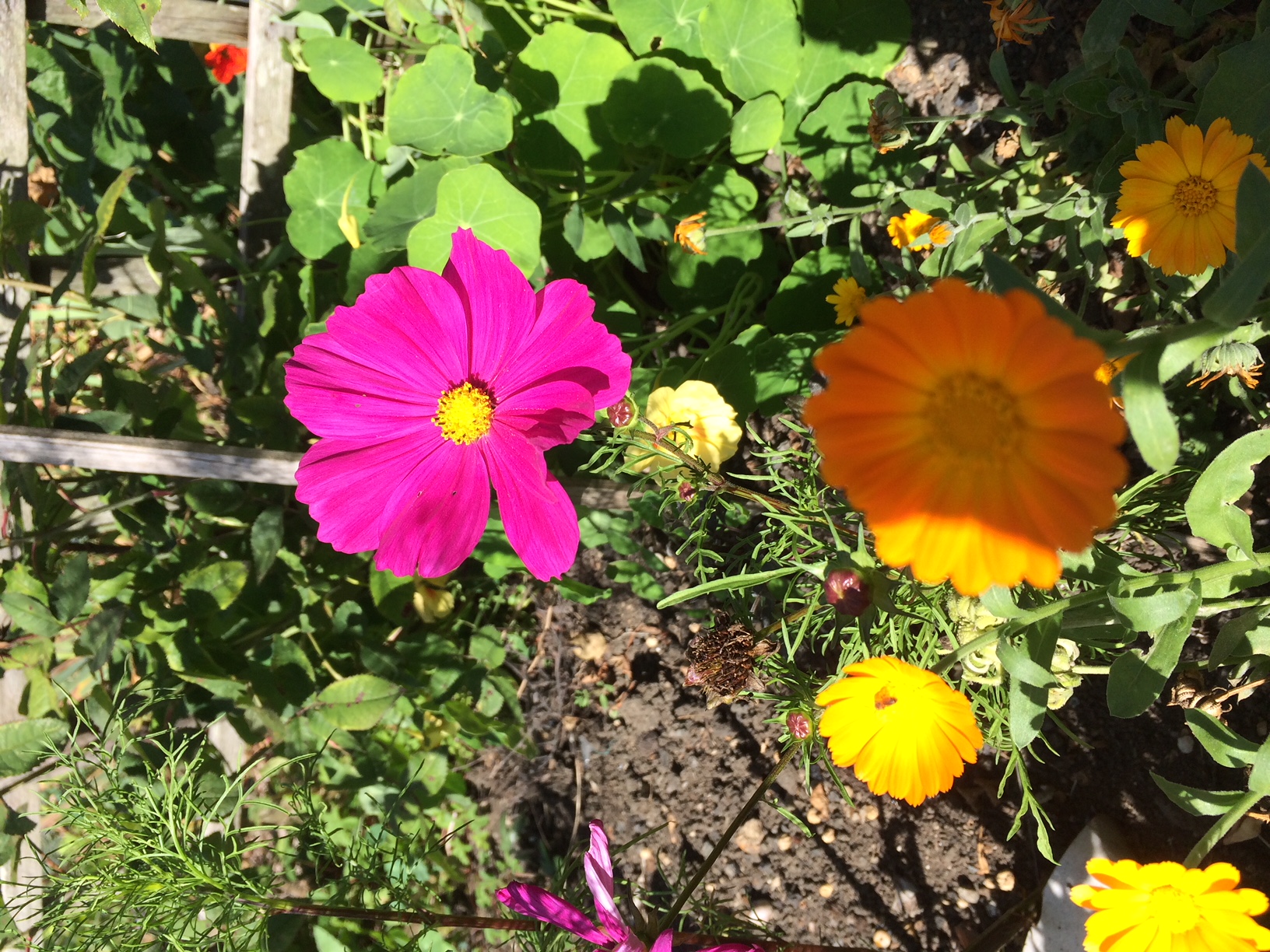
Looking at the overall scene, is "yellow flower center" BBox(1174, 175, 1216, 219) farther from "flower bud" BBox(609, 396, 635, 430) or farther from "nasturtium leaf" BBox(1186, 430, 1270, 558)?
"flower bud" BBox(609, 396, 635, 430)

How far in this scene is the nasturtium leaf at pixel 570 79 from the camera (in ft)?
5.70

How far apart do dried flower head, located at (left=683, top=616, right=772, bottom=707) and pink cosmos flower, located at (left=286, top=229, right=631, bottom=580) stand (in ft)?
0.72

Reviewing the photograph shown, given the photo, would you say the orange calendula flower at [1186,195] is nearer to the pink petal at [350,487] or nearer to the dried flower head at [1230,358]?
the dried flower head at [1230,358]

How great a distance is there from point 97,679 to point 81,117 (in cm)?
156

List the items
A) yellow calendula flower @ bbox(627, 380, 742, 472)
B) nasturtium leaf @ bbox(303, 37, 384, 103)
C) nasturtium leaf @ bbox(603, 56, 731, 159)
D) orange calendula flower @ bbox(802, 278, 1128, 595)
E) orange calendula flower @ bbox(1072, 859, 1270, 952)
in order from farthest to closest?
nasturtium leaf @ bbox(303, 37, 384, 103) < nasturtium leaf @ bbox(603, 56, 731, 159) < yellow calendula flower @ bbox(627, 380, 742, 472) < orange calendula flower @ bbox(1072, 859, 1270, 952) < orange calendula flower @ bbox(802, 278, 1128, 595)

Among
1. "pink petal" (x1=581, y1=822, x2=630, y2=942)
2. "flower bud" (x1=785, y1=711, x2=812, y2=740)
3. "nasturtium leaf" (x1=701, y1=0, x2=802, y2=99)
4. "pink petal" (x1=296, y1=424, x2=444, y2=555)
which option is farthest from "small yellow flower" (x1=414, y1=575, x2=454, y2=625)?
"nasturtium leaf" (x1=701, y1=0, x2=802, y2=99)

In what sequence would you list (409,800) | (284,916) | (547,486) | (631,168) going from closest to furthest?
(547,486)
(284,916)
(631,168)
(409,800)

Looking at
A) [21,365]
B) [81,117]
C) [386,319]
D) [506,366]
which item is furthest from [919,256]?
[81,117]

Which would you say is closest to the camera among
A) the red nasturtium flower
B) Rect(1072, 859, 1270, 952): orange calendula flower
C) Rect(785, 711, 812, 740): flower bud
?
Rect(1072, 859, 1270, 952): orange calendula flower

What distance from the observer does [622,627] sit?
1.99 meters

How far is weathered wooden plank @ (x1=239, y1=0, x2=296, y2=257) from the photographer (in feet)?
6.68

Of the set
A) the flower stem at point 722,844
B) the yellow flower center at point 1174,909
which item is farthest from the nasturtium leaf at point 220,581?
the yellow flower center at point 1174,909

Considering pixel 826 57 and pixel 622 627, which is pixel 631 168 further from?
pixel 622 627

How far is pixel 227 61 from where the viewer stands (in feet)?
7.62
